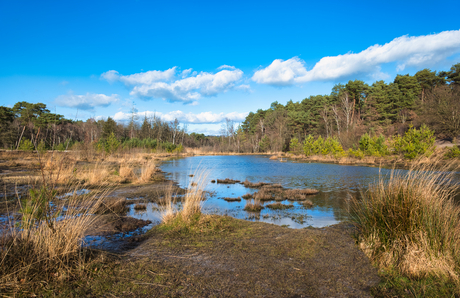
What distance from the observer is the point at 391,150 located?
26.2m

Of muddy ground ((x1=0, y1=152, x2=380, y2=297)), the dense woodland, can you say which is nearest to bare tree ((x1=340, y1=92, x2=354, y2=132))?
the dense woodland

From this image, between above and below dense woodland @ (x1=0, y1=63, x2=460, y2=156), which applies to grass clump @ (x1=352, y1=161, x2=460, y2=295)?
below

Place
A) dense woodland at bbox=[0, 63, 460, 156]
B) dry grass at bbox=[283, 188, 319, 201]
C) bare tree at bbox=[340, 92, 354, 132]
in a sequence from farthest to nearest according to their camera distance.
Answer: bare tree at bbox=[340, 92, 354, 132]
dense woodland at bbox=[0, 63, 460, 156]
dry grass at bbox=[283, 188, 319, 201]

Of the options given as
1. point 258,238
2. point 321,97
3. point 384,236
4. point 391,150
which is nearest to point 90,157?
point 258,238

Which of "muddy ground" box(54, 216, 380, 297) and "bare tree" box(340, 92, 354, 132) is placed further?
"bare tree" box(340, 92, 354, 132)

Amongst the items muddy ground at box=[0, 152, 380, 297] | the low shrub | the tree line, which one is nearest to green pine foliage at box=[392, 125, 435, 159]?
Result: the tree line

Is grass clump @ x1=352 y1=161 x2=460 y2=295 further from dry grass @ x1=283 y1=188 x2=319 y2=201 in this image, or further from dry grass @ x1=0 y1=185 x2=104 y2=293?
dry grass @ x1=283 y1=188 x2=319 y2=201

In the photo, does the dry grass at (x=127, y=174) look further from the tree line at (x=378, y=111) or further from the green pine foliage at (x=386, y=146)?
the tree line at (x=378, y=111)

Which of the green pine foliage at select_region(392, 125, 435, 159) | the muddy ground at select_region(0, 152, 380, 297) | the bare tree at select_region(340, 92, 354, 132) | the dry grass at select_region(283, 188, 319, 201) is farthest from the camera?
the bare tree at select_region(340, 92, 354, 132)

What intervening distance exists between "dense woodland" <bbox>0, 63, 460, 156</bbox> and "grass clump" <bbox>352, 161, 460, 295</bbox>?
969 inches

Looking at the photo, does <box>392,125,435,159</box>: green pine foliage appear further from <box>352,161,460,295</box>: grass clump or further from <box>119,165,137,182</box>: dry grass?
<box>119,165,137,182</box>: dry grass

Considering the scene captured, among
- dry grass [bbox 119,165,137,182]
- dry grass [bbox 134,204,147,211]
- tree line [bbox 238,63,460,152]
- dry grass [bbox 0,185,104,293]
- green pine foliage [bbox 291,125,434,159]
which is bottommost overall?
dry grass [bbox 134,204,147,211]

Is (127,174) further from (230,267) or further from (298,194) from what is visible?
(230,267)

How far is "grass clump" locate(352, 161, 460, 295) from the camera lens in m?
3.11
